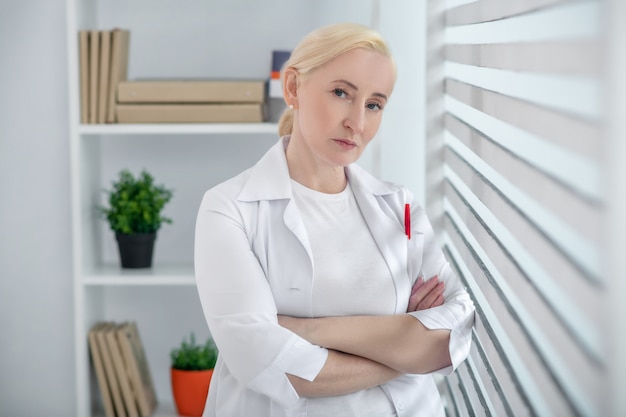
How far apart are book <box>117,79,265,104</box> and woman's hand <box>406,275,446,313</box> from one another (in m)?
1.13

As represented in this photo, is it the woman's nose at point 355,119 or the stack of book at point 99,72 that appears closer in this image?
the woman's nose at point 355,119

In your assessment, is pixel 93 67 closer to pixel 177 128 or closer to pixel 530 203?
pixel 177 128

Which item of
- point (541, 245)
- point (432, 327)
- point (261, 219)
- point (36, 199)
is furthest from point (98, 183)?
point (541, 245)

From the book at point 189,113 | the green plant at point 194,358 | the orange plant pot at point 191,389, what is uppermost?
the book at point 189,113

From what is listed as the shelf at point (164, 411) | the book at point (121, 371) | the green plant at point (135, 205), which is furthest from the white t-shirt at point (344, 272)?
the shelf at point (164, 411)

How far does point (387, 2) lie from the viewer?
8.80 ft

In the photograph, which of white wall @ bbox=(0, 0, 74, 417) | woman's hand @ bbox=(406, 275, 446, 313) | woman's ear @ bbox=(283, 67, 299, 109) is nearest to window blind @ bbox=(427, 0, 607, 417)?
woman's hand @ bbox=(406, 275, 446, 313)

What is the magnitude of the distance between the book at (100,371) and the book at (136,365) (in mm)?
73

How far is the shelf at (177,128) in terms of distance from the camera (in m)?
2.76

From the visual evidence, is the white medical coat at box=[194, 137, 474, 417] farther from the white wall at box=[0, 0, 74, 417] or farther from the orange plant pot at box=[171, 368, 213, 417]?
the white wall at box=[0, 0, 74, 417]

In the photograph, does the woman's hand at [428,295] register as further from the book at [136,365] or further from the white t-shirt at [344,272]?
the book at [136,365]

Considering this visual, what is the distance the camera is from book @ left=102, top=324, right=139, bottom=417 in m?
2.85

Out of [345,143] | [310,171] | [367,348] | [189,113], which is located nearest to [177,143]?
[189,113]

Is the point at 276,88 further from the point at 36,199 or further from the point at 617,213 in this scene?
the point at 617,213
